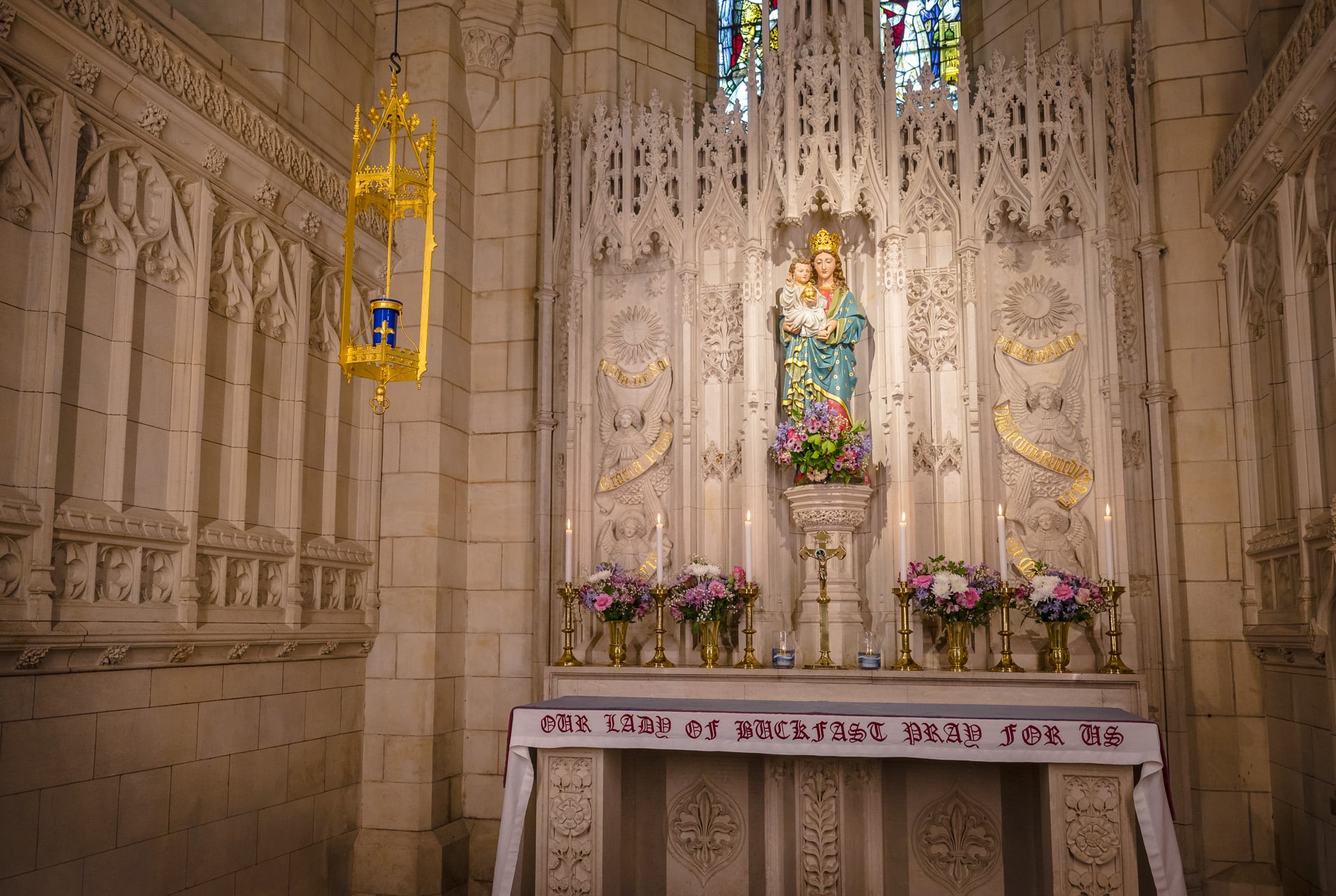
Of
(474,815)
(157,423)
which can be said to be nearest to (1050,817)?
(474,815)

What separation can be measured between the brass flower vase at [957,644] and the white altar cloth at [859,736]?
0.82m

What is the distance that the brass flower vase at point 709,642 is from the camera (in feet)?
29.2

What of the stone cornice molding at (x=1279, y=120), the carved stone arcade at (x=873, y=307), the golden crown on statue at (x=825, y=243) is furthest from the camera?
the golden crown on statue at (x=825, y=243)

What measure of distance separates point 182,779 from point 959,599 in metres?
5.55

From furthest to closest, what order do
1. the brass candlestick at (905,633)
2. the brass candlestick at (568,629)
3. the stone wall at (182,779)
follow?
the brass candlestick at (568,629), the brass candlestick at (905,633), the stone wall at (182,779)

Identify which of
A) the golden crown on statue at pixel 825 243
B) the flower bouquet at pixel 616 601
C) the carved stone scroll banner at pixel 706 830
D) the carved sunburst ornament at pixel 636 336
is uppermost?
the golden crown on statue at pixel 825 243

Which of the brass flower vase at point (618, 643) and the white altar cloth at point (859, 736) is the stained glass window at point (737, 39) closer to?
the brass flower vase at point (618, 643)

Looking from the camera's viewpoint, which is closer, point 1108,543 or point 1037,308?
point 1108,543

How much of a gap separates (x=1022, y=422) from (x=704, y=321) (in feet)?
9.60

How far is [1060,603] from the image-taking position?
8156 mm

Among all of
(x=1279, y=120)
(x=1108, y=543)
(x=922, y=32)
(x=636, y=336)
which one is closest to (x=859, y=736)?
(x=1108, y=543)

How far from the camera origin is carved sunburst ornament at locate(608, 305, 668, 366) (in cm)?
1027

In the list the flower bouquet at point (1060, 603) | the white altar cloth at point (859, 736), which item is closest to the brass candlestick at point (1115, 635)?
the flower bouquet at point (1060, 603)

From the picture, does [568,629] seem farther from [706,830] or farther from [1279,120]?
[1279,120]
